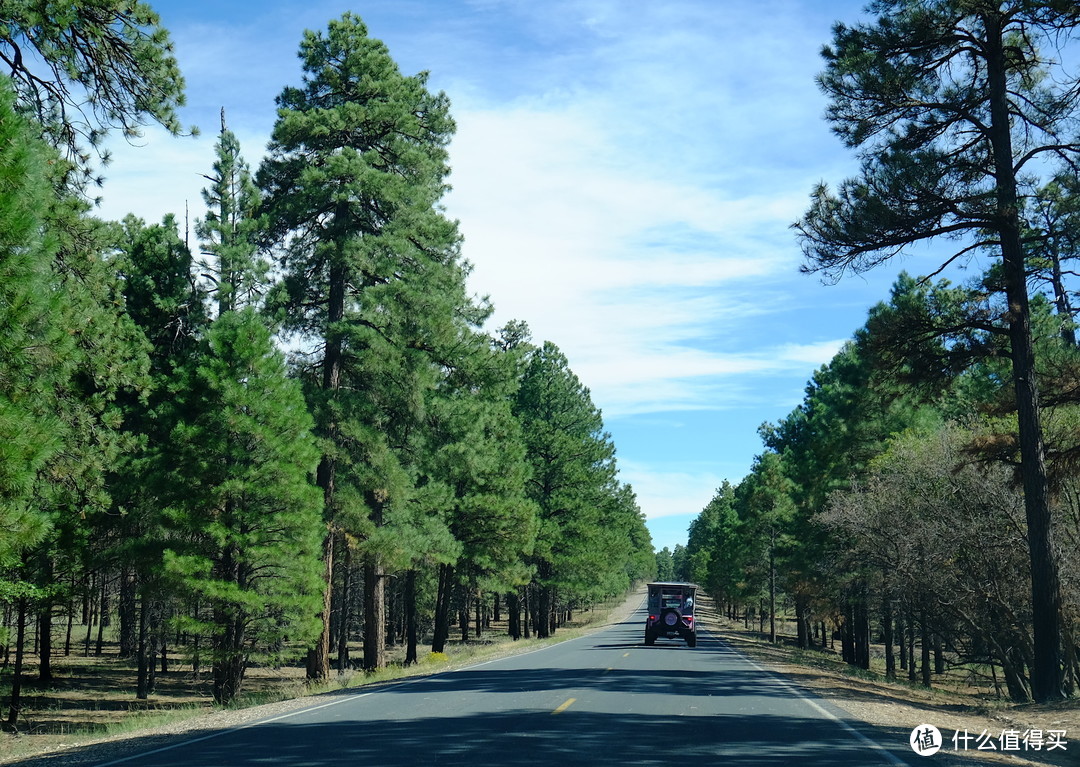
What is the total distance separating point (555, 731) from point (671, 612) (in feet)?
77.9

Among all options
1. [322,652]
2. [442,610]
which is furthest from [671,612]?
[322,652]

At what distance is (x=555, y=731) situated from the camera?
425 inches

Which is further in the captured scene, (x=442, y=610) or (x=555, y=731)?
(x=442, y=610)

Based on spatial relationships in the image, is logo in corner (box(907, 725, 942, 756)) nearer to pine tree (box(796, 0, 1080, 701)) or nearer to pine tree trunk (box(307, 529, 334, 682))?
pine tree (box(796, 0, 1080, 701))

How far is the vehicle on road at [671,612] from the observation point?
33.2 m

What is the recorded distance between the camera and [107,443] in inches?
761

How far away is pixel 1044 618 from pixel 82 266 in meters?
20.8

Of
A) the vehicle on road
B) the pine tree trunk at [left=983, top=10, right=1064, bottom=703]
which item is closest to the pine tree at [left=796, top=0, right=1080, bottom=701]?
the pine tree trunk at [left=983, top=10, right=1064, bottom=703]

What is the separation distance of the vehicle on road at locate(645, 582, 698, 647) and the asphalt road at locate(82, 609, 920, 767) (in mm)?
15189

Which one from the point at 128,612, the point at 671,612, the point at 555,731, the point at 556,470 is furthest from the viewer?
the point at 556,470

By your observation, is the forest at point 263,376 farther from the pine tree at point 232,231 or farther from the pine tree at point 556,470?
the pine tree at point 556,470

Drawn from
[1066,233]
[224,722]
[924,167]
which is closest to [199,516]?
[224,722]

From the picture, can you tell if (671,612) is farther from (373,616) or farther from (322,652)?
(322,652)

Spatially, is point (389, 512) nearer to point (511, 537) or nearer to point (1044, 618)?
point (511, 537)
